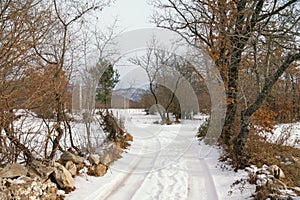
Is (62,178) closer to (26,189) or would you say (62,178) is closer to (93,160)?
(26,189)

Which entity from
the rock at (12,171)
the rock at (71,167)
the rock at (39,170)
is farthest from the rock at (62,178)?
the rock at (12,171)

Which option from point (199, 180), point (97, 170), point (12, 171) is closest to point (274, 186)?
point (199, 180)

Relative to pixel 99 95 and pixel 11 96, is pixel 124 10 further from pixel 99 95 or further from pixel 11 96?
pixel 11 96

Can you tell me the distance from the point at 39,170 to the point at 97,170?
154 cm

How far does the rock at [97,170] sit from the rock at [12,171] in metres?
1.66

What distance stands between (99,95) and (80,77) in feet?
7.04

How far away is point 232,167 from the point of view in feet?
18.6

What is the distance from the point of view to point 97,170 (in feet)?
17.3

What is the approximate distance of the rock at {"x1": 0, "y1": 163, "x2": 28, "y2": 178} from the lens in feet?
11.1

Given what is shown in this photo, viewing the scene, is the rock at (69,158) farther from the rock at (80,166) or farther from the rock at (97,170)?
the rock at (97,170)

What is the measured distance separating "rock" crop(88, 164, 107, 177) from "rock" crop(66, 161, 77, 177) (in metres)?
0.39

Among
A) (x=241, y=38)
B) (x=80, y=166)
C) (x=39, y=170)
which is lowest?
(x=80, y=166)

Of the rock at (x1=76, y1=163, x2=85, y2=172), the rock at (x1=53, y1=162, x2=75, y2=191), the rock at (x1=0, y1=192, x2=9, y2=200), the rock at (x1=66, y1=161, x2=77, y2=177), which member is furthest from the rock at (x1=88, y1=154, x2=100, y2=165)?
the rock at (x1=0, y1=192, x2=9, y2=200)

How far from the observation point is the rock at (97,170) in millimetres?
5191
